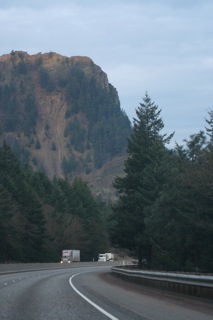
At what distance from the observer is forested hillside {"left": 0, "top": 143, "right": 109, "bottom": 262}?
98.6 metres

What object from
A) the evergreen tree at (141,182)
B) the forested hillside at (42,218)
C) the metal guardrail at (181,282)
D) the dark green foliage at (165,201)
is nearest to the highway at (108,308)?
the metal guardrail at (181,282)

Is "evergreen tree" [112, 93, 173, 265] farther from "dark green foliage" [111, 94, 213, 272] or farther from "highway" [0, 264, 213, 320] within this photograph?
"highway" [0, 264, 213, 320]

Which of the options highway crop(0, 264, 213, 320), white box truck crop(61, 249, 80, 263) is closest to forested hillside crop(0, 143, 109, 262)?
white box truck crop(61, 249, 80, 263)

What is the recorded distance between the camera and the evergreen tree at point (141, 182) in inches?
2878

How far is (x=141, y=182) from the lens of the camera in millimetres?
75250

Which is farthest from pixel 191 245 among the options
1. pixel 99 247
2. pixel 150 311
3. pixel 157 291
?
pixel 99 247

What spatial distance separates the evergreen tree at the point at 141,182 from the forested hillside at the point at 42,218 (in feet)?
58.9

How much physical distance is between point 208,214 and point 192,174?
10.9 ft

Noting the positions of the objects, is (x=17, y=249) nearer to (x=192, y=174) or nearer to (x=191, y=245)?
(x=191, y=245)

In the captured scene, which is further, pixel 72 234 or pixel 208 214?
pixel 72 234

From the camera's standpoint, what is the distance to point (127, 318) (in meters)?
16.8

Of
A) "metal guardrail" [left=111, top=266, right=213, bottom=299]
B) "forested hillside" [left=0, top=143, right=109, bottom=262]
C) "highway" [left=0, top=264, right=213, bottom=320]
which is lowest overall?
"highway" [left=0, top=264, right=213, bottom=320]

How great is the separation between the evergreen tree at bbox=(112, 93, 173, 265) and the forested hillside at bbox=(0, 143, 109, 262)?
58.9 feet

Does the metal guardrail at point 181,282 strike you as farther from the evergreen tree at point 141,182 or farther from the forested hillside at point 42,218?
the forested hillside at point 42,218
